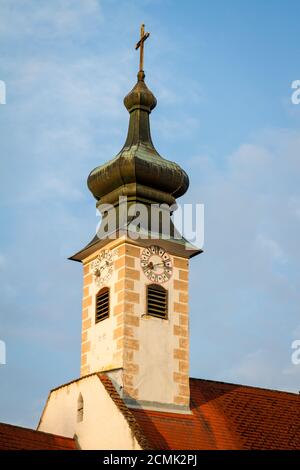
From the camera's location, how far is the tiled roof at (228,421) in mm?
29141

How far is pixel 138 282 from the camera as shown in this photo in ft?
102

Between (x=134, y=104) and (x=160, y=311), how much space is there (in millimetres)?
8028

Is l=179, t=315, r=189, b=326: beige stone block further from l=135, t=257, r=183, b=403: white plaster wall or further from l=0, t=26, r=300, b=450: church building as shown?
l=135, t=257, r=183, b=403: white plaster wall

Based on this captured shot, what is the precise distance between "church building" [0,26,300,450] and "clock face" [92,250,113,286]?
0.03 m

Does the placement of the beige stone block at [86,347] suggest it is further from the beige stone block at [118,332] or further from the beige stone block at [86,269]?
the beige stone block at [86,269]

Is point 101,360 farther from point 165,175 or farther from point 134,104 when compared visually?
point 134,104

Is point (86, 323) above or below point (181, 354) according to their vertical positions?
above

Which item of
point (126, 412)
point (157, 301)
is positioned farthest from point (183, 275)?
point (126, 412)

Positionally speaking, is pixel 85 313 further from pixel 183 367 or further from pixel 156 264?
pixel 183 367

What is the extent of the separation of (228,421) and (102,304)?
17.5 feet

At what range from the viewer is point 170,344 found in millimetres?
31062

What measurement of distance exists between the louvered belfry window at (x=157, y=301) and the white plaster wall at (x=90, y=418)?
293 cm

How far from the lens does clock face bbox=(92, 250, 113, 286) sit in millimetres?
31781
